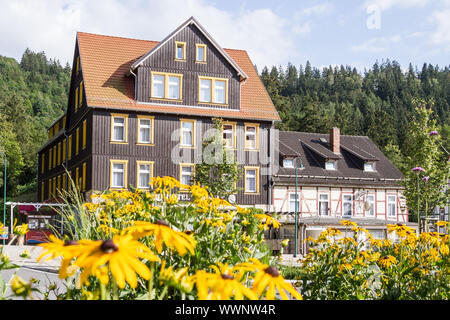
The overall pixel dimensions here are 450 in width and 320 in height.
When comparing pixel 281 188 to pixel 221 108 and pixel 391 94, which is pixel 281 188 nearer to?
pixel 221 108

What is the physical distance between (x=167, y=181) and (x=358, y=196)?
3683 cm

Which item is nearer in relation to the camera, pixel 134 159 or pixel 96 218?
pixel 96 218

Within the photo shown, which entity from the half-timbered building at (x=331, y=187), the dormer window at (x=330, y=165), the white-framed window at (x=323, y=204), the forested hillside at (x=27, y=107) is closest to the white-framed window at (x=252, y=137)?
the half-timbered building at (x=331, y=187)

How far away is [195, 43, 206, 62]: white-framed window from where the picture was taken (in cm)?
3253

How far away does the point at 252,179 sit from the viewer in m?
33.7

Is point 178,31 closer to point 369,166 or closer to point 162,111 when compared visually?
point 162,111

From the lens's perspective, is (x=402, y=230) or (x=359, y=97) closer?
(x=402, y=230)

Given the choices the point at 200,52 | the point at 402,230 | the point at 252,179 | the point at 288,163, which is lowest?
the point at 402,230

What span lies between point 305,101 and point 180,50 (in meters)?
80.5

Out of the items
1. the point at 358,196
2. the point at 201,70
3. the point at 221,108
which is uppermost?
the point at 201,70

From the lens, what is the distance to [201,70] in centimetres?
3253

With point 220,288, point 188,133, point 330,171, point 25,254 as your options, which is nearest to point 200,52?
point 188,133

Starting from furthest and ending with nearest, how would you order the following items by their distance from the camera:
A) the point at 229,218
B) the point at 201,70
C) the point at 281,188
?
the point at 281,188
the point at 201,70
the point at 229,218

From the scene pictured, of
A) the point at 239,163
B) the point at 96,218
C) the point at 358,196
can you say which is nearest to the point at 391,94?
the point at 358,196
